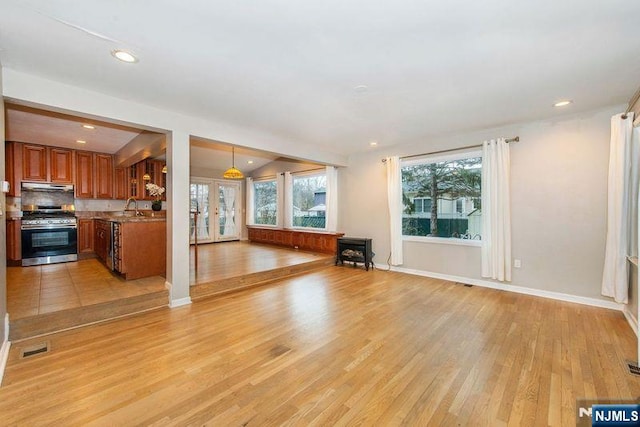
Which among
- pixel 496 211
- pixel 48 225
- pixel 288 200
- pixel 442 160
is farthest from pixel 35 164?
pixel 496 211

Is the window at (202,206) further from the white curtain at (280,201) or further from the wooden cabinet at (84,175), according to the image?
the wooden cabinet at (84,175)

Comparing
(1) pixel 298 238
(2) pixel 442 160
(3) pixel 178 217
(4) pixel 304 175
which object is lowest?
(1) pixel 298 238

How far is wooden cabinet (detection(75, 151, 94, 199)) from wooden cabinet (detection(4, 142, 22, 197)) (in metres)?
0.80

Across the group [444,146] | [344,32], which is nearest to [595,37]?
[344,32]

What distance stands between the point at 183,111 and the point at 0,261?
2314mm

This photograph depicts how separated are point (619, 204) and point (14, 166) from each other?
9269 mm

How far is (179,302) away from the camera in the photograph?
11.8 ft

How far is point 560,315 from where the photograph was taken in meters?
3.30

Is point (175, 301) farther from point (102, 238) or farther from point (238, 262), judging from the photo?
point (102, 238)

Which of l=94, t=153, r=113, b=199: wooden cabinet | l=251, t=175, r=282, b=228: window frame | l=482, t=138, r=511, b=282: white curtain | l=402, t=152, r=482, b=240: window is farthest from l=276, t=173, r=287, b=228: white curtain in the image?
l=482, t=138, r=511, b=282: white curtain

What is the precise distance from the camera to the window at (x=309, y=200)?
7.49 metres

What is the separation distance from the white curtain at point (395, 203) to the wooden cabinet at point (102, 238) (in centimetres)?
507

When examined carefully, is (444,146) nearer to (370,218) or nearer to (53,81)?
(370,218)

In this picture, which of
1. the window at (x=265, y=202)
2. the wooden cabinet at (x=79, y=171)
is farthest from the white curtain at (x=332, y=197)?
the wooden cabinet at (x=79, y=171)
